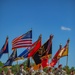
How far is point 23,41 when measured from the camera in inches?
943

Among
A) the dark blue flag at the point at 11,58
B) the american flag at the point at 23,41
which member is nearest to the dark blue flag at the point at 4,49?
the dark blue flag at the point at 11,58

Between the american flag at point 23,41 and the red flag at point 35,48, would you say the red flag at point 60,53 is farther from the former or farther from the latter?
the american flag at point 23,41

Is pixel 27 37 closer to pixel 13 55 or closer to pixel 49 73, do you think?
pixel 13 55

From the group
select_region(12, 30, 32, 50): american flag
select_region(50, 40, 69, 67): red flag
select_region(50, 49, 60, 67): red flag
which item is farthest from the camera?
select_region(50, 40, 69, 67): red flag

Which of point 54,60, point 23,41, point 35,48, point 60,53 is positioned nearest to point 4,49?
point 23,41

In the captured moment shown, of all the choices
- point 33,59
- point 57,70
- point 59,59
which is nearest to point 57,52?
point 59,59

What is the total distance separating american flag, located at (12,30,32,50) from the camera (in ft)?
77.3

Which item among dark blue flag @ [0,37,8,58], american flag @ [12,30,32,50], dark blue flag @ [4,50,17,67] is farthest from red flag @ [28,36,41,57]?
dark blue flag @ [0,37,8,58]

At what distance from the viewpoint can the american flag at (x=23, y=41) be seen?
23.5 metres

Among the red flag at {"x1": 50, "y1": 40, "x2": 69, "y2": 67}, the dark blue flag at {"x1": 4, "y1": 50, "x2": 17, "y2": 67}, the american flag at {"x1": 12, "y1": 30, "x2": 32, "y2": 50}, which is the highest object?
the american flag at {"x1": 12, "y1": 30, "x2": 32, "y2": 50}

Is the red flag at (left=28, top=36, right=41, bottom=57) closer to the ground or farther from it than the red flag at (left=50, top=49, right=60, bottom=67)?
farther from it

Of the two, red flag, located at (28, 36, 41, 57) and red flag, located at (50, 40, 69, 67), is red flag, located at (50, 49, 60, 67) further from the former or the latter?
red flag, located at (28, 36, 41, 57)

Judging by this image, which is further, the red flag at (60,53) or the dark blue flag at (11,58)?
the red flag at (60,53)

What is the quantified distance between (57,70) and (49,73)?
628 millimetres
